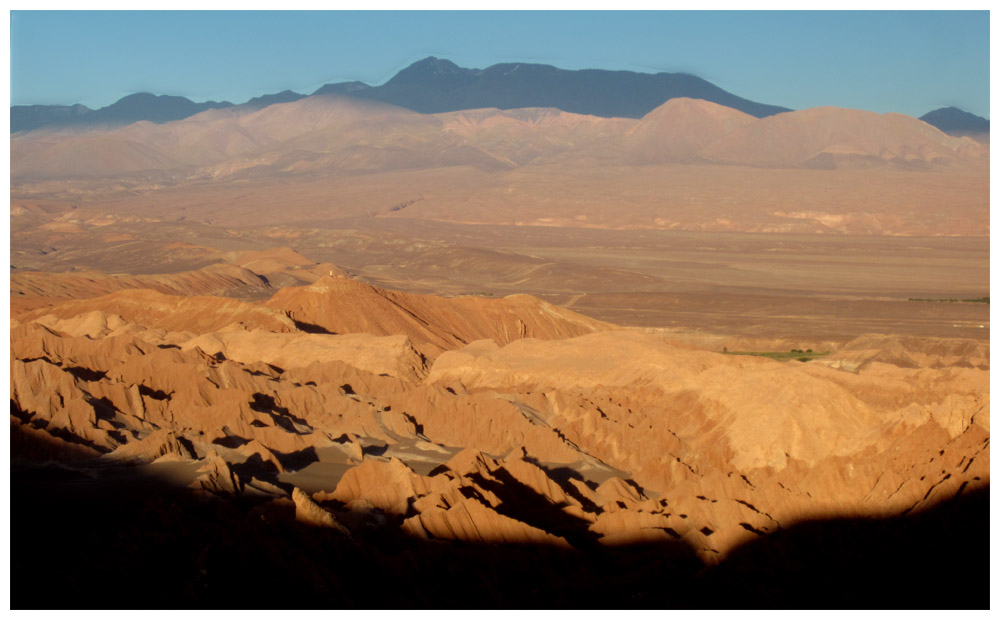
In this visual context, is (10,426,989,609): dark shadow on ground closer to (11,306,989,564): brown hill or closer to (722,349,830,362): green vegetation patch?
(11,306,989,564): brown hill

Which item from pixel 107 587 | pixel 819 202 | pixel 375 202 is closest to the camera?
pixel 107 587

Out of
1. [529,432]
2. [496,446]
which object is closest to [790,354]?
[529,432]

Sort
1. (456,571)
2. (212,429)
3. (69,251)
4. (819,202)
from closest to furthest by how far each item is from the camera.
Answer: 1. (456,571)
2. (212,429)
3. (69,251)
4. (819,202)

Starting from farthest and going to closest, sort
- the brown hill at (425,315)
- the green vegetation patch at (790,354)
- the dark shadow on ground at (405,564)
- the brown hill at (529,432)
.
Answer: the brown hill at (425,315)
the green vegetation patch at (790,354)
the brown hill at (529,432)
the dark shadow on ground at (405,564)

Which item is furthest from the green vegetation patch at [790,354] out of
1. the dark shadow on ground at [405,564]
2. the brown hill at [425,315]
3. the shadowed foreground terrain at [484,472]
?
the dark shadow on ground at [405,564]

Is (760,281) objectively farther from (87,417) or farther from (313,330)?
(87,417)

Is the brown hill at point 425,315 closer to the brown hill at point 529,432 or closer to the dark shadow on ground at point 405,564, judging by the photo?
the brown hill at point 529,432

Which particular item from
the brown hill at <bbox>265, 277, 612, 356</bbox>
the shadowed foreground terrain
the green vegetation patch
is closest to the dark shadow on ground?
the shadowed foreground terrain

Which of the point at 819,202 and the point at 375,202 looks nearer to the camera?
the point at 819,202

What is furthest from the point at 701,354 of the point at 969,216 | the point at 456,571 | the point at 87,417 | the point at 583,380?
the point at 969,216
